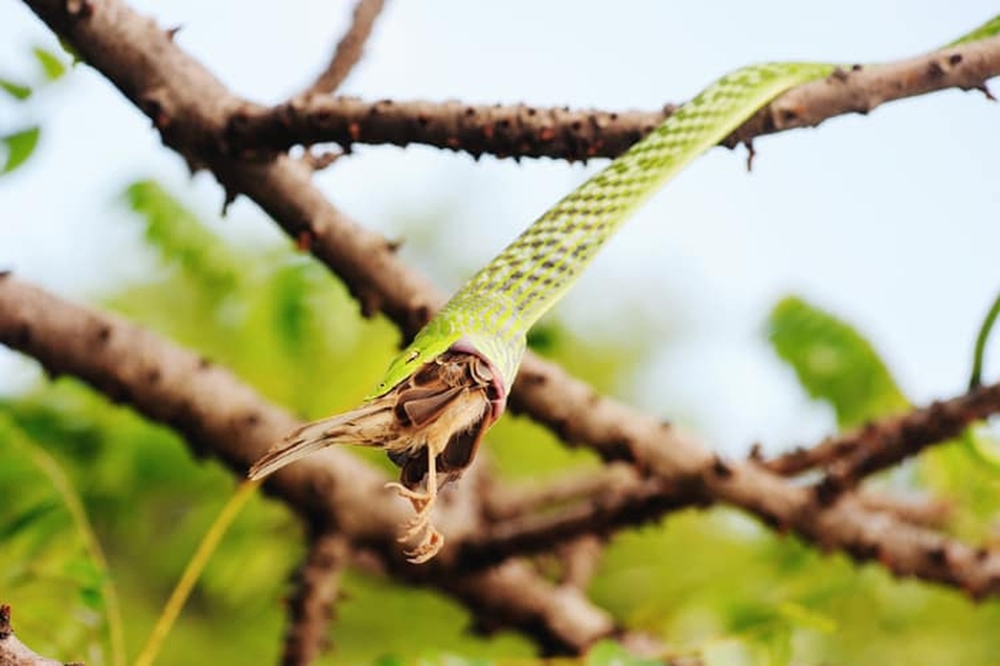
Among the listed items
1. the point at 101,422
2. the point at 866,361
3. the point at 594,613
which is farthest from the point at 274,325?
the point at 866,361

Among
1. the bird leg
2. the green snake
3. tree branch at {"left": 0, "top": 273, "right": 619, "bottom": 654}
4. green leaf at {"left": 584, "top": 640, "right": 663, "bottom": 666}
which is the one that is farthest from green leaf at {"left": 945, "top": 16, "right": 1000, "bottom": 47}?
tree branch at {"left": 0, "top": 273, "right": 619, "bottom": 654}

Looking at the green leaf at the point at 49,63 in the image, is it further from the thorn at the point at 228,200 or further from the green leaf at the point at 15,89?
the thorn at the point at 228,200

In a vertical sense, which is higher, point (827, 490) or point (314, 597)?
point (827, 490)

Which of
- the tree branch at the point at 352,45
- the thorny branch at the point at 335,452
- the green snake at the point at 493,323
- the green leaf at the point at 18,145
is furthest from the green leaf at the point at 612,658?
the green leaf at the point at 18,145

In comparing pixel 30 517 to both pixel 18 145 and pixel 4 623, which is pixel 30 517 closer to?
pixel 18 145

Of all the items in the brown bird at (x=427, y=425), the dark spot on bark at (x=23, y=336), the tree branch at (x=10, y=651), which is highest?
the dark spot on bark at (x=23, y=336)

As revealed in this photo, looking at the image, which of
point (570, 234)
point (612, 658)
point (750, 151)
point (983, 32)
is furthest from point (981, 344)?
point (570, 234)

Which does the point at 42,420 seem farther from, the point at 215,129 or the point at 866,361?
the point at 866,361

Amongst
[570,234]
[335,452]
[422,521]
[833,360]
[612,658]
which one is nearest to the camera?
[422,521]

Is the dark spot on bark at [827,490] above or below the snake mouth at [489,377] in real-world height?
above
